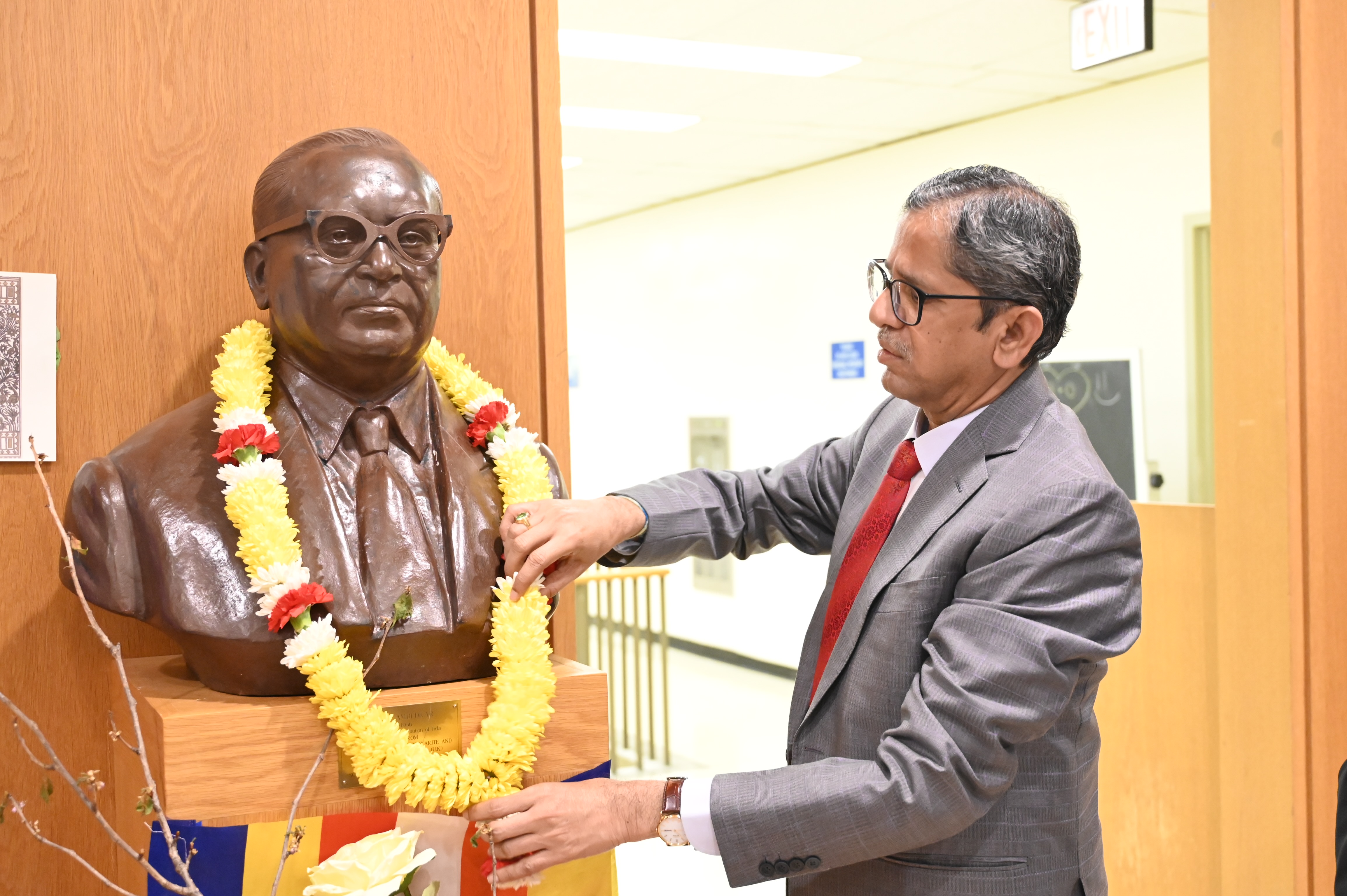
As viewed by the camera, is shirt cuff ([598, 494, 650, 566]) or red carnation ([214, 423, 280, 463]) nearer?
red carnation ([214, 423, 280, 463])

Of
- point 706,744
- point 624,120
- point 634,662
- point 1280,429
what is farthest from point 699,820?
point 624,120

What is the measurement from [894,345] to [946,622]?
0.46m

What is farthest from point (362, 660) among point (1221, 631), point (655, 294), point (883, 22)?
point (655, 294)

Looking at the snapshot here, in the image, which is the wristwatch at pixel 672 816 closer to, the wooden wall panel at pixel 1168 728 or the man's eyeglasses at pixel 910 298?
the man's eyeglasses at pixel 910 298

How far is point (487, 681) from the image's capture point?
1828 mm

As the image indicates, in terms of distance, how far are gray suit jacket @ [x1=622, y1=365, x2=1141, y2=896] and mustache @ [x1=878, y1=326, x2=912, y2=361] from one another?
0.15m

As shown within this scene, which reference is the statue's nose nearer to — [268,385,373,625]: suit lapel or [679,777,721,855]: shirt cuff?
[268,385,373,625]: suit lapel

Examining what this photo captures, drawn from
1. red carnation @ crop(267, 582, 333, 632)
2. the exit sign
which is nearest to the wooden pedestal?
red carnation @ crop(267, 582, 333, 632)

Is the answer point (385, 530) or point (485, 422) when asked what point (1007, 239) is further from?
point (385, 530)

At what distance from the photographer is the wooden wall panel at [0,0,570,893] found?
2016 mm

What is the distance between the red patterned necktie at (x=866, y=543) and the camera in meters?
1.94

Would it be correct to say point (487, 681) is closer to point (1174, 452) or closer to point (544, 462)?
point (544, 462)

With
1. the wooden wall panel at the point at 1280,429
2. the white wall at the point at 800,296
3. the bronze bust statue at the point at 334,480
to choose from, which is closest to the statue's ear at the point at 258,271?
the bronze bust statue at the point at 334,480

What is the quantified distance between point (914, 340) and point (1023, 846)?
2.56 ft
